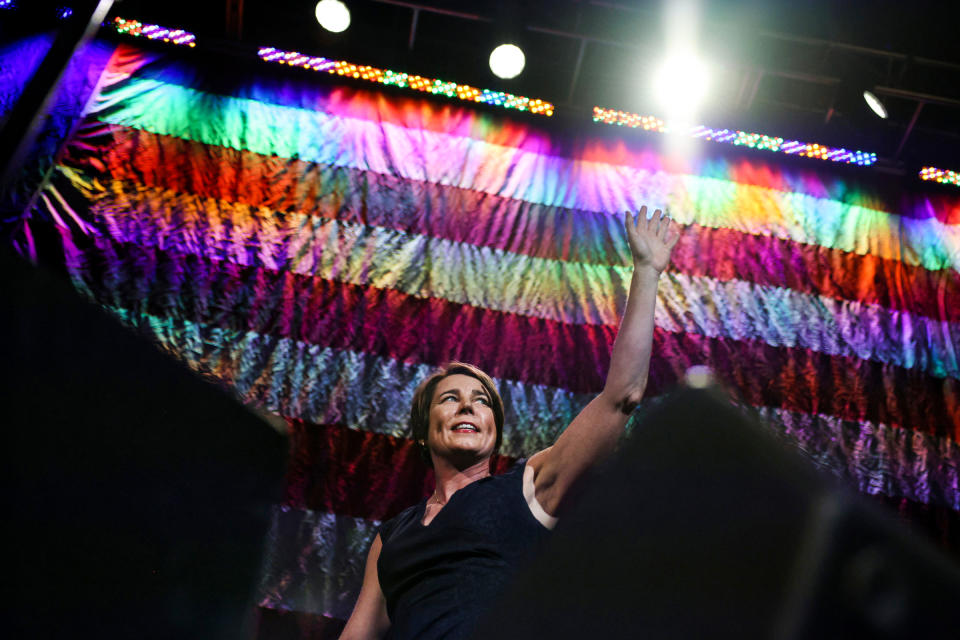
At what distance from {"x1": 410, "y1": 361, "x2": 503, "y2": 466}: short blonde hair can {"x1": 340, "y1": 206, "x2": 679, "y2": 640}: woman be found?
34 mm

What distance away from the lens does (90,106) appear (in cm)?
327

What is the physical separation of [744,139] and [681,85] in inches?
15.7

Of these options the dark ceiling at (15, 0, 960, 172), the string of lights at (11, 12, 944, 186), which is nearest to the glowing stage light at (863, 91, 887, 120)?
the dark ceiling at (15, 0, 960, 172)

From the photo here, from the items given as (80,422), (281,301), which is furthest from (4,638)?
(281,301)

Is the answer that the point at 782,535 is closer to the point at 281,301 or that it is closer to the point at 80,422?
the point at 80,422

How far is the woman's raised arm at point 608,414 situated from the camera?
5.15 feet

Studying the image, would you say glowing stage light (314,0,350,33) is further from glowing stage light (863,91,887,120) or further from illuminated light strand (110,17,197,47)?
glowing stage light (863,91,887,120)

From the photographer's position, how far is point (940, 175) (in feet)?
12.0

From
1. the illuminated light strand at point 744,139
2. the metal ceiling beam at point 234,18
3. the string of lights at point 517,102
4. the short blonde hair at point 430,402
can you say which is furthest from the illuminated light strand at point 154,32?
the short blonde hair at point 430,402

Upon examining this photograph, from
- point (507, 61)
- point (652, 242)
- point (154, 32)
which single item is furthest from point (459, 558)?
point (154, 32)

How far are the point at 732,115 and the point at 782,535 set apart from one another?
3508 mm

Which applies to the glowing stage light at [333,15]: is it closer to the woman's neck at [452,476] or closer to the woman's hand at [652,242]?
the woman's hand at [652,242]

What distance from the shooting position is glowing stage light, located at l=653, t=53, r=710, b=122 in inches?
135

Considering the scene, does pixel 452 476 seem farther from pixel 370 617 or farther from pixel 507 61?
pixel 507 61
